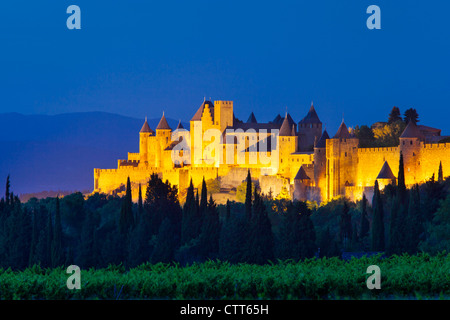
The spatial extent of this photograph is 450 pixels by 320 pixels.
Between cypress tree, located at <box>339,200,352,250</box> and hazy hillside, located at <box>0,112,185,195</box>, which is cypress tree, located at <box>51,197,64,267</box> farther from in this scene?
hazy hillside, located at <box>0,112,185,195</box>

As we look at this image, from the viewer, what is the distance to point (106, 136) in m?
99.4

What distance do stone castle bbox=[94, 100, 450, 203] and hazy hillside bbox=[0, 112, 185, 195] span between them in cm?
965

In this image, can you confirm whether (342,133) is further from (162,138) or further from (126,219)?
(162,138)

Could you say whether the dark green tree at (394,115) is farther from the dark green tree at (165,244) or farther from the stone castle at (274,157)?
the dark green tree at (165,244)

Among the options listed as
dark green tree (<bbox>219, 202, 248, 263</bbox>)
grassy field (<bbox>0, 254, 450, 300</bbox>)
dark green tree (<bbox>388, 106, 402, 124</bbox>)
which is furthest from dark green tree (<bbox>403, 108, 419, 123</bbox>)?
grassy field (<bbox>0, 254, 450, 300</bbox>)

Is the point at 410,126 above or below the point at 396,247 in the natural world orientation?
above

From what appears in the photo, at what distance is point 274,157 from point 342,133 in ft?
34.2

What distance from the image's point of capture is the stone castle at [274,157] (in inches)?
1897

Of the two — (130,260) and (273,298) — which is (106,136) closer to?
(130,260)

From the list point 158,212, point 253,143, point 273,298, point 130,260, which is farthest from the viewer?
point 253,143

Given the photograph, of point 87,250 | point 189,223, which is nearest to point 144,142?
point 189,223

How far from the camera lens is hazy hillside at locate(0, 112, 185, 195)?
84938 millimetres

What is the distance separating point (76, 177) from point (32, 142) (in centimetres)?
804
